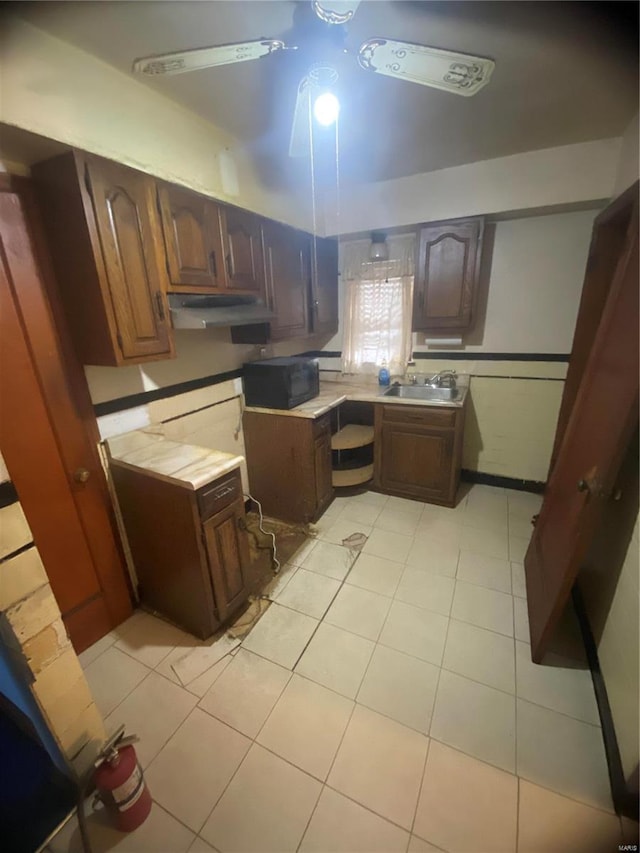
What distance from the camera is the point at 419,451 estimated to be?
2592 millimetres

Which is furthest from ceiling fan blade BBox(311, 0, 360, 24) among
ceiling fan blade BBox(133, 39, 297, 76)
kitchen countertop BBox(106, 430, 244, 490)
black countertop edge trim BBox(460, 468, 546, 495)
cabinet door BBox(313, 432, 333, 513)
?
black countertop edge trim BBox(460, 468, 546, 495)

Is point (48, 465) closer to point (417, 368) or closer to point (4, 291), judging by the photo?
point (4, 291)

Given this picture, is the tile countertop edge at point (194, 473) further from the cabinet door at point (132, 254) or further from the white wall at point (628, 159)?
the white wall at point (628, 159)

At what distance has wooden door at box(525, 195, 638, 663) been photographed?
1.09 metres

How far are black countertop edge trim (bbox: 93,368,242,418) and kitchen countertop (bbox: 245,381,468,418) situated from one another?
297 mm

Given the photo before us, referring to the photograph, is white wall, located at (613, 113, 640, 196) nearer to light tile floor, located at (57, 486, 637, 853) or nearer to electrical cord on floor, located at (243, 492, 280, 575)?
light tile floor, located at (57, 486, 637, 853)

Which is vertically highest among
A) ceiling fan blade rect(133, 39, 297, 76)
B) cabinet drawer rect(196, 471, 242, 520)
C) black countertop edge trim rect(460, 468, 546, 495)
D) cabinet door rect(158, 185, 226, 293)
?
ceiling fan blade rect(133, 39, 297, 76)

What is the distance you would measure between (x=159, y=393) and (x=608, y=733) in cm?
241

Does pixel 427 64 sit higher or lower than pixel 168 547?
higher

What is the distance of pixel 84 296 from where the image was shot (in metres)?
1.31

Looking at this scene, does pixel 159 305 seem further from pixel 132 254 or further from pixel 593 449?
pixel 593 449

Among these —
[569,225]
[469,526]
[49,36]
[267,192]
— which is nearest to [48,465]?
[49,36]

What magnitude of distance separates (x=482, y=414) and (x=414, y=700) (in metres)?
2.13

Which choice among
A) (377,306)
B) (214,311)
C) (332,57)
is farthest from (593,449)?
(377,306)
